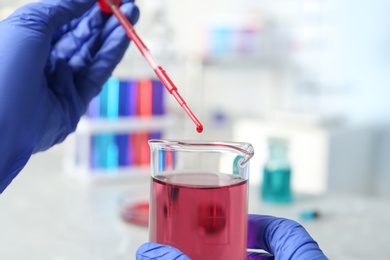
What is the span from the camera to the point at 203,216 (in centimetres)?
70

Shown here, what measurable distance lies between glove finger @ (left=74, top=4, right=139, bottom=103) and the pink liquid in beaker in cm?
46

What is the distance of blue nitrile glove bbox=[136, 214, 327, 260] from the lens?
2.40ft

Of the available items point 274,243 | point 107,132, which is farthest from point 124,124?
point 274,243

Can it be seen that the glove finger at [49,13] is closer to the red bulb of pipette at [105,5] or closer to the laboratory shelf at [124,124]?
the red bulb of pipette at [105,5]

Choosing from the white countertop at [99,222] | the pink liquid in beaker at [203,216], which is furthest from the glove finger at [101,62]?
the pink liquid in beaker at [203,216]

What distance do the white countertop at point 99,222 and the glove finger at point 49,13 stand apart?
1.60 feet

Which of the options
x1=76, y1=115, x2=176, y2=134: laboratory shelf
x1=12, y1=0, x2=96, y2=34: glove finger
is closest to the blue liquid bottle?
x1=76, y1=115, x2=176, y2=134: laboratory shelf

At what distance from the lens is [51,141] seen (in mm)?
1075

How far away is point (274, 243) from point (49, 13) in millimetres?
585

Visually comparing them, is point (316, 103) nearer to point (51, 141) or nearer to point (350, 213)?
point (350, 213)

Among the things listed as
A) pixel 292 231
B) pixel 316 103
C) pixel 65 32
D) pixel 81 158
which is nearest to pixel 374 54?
pixel 316 103

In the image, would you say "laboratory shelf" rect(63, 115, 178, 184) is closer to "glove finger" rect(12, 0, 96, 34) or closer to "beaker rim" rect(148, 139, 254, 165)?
"glove finger" rect(12, 0, 96, 34)

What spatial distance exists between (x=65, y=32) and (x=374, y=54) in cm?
230

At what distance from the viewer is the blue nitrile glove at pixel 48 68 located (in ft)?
2.92
